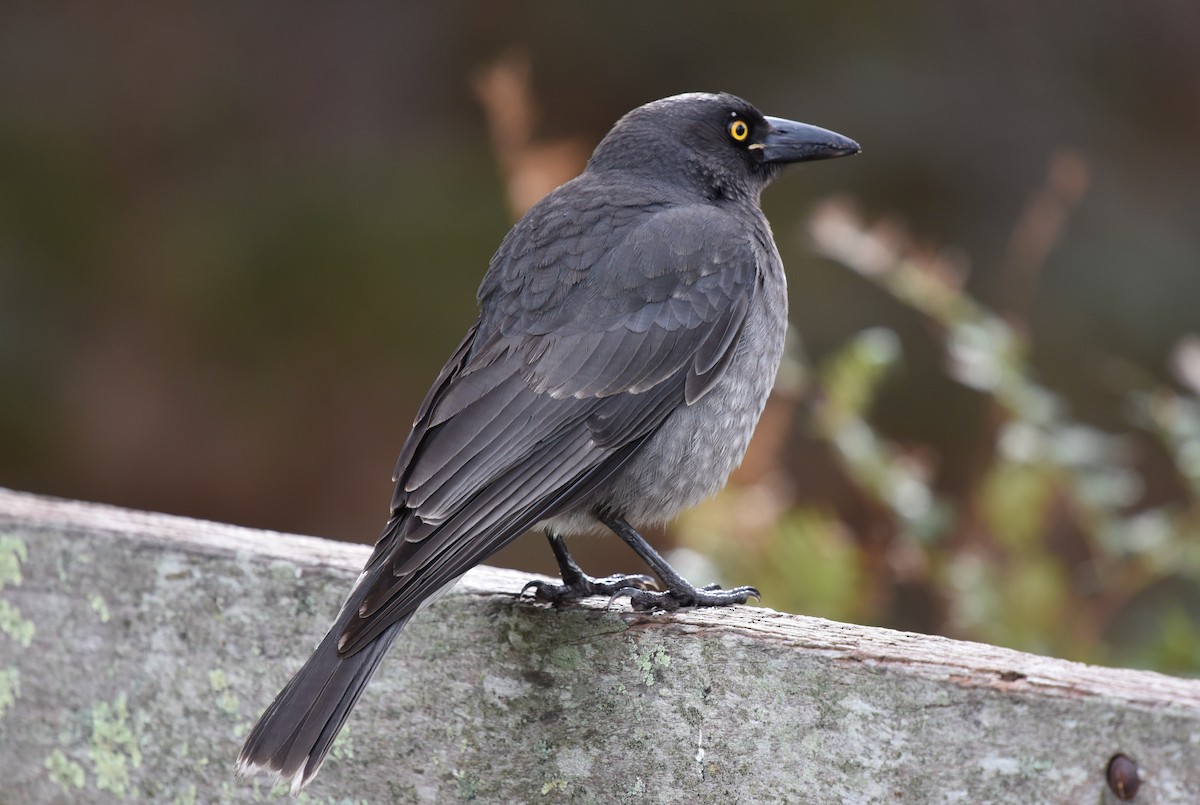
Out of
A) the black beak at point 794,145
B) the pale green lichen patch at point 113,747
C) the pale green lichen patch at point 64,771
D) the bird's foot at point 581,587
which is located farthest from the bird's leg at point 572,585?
the black beak at point 794,145

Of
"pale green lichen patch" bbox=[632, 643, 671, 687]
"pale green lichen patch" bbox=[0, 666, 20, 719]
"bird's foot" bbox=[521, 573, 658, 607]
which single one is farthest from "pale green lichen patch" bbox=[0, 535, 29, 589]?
"pale green lichen patch" bbox=[632, 643, 671, 687]

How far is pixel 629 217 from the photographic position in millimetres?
3049

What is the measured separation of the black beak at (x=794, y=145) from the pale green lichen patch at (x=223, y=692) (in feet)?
6.15

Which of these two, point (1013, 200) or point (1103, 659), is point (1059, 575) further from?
point (1013, 200)

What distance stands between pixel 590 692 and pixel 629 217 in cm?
120

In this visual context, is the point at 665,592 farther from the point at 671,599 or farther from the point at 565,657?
the point at 565,657

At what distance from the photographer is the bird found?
2.38 meters

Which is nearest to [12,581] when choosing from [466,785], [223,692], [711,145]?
[223,692]

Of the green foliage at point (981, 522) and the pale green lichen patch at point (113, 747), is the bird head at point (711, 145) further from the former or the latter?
the pale green lichen patch at point (113, 747)

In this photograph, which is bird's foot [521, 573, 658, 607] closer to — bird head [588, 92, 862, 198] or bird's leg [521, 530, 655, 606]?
bird's leg [521, 530, 655, 606]

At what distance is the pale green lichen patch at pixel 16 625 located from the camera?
2609mm

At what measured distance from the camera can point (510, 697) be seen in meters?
2.24

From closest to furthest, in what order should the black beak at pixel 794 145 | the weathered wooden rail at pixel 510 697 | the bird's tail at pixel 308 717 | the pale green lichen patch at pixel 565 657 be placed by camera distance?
the weathered wooden rail at pixel 510 697 → the bird's tail at pixel 308 717 → the pale green lichen patch at pixel 565 657 → the black beak at pixel 794 145

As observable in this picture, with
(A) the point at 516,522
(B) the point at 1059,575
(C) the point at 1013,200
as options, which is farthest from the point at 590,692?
(C) the point at 1013,200
